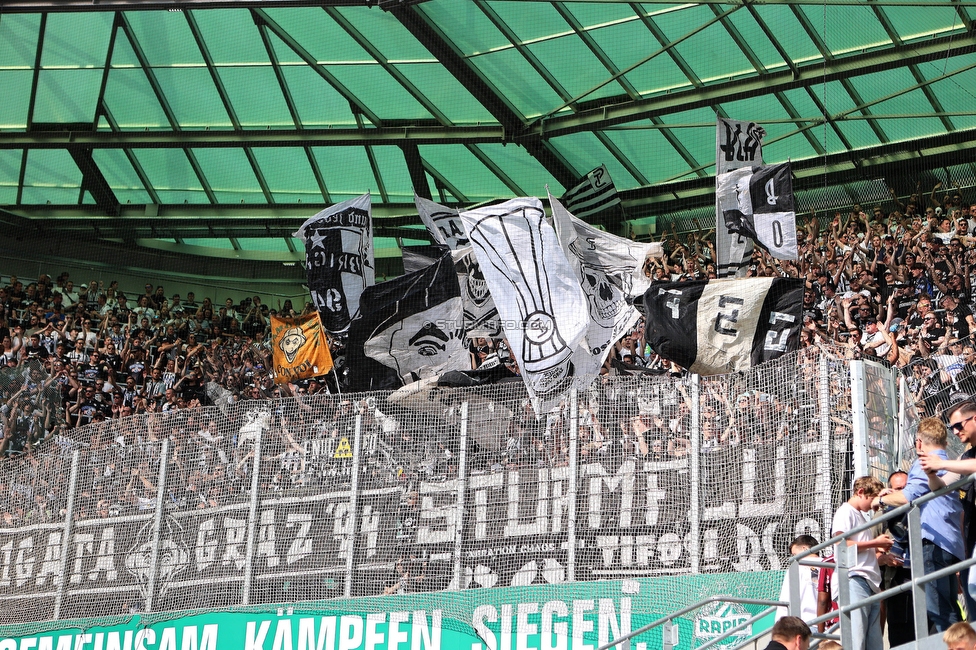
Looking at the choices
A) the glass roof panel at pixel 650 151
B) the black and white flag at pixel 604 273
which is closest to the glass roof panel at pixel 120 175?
the glass roof panel at pixel 650 151

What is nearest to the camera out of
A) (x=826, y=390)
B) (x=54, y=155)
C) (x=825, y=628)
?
(x=825, y=628)

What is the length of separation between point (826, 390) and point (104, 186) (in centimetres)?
2304

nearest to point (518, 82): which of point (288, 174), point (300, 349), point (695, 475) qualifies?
point (288, 174)

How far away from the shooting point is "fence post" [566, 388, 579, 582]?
40.7 feet

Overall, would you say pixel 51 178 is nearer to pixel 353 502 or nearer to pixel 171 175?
pixel 171 175

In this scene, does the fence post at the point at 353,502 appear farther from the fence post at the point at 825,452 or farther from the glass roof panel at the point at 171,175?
the glass roof panel at the point at 171,175

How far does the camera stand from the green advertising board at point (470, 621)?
1159 centimetres

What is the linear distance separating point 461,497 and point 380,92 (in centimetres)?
1493

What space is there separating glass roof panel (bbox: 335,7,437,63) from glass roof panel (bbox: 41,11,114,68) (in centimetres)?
501

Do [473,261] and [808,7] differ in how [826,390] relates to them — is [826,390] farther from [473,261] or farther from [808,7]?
[808,7]

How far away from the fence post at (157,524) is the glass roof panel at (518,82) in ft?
39.5

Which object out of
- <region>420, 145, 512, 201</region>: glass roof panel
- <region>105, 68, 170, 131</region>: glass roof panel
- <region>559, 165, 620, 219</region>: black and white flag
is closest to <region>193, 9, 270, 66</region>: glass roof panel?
<region>105, 68, 170, 131</region>: glass roof panel

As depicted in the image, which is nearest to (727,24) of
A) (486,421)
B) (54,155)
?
(486,421)

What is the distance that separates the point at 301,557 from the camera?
14.0 m
